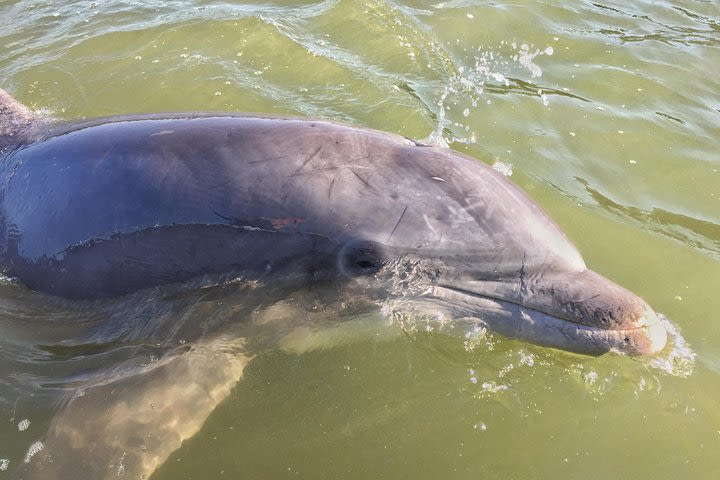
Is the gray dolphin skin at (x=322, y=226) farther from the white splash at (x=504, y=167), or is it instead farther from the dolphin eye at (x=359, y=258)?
the white splash at (x=504, y=167)

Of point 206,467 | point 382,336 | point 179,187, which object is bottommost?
point 206,467

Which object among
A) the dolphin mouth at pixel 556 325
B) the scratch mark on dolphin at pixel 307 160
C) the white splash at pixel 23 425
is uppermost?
the scratch mark on dolphin at pixel 307 160

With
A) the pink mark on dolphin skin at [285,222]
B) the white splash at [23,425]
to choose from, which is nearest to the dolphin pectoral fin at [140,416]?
the white splash at [23,425]

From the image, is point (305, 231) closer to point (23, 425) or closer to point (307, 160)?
point (307, 160)

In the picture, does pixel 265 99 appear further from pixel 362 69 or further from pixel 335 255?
pixel 335 255

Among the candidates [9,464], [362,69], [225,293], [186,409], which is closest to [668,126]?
[362,69]

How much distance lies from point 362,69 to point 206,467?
592cm

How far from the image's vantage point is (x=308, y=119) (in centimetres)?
462

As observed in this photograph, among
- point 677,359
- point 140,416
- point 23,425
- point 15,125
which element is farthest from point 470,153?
point 23,425

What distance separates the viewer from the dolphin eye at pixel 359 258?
13.5ft

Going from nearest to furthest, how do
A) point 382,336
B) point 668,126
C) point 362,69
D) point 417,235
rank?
point 417,235 → point 382,336 → point 668,126 → point 362,69

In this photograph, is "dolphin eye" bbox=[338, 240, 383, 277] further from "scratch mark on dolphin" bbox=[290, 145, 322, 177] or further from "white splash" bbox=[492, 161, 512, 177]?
"white splash" bbox=[492, 161, 512, 177]

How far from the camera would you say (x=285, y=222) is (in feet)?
13.7

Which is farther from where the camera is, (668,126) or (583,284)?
(668,126)
